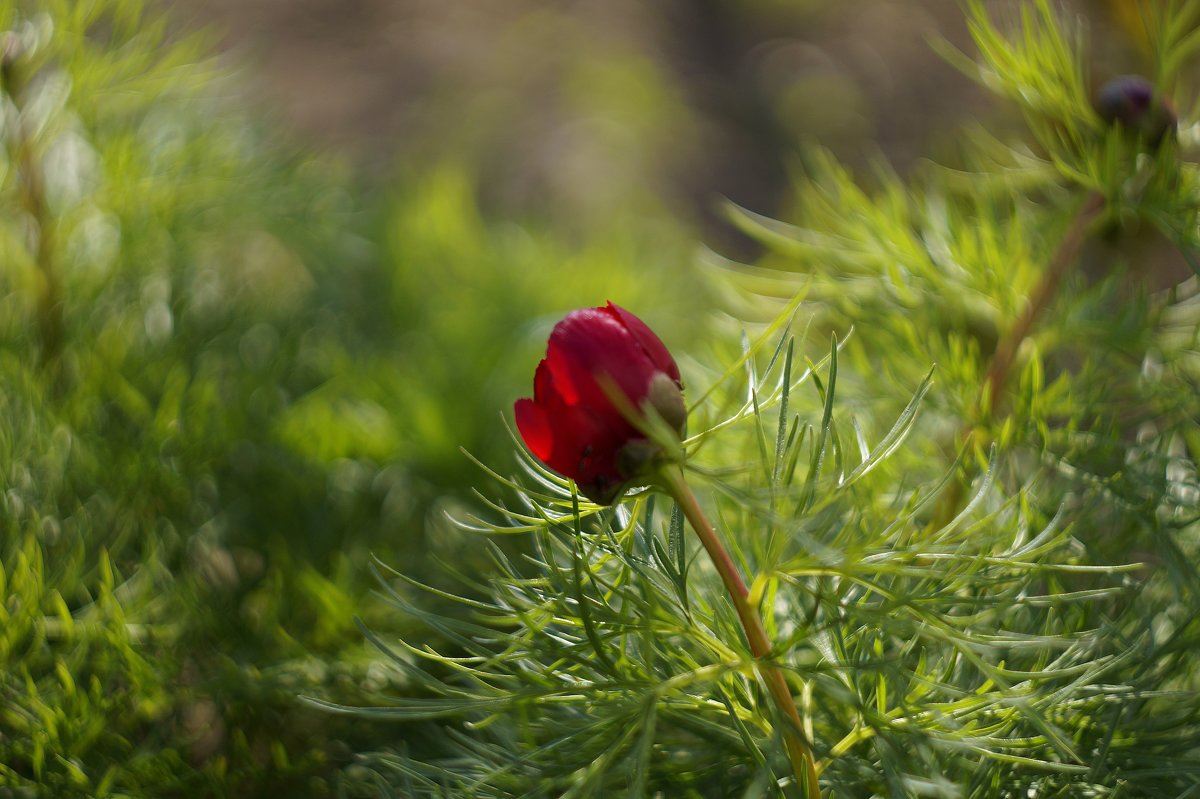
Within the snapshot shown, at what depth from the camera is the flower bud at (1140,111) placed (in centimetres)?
44

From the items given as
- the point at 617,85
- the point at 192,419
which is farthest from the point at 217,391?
the point at 617,85

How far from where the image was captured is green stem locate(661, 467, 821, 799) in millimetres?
313

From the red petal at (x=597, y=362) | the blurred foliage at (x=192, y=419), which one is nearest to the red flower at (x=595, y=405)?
the red petal at (x=597, y=362)

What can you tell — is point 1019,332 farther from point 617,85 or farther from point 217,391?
point 617,85

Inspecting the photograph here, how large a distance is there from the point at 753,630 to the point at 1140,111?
0.27m

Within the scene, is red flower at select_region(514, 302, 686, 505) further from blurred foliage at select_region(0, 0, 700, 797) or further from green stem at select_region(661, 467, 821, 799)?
blurred foliage at select_region(0, 0, 700, 797)

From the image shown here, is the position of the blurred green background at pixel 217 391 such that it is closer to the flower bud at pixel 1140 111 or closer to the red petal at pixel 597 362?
the red petal at pixel 597 362

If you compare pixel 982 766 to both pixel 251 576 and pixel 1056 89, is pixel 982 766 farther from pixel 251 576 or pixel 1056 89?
pixel 251 576

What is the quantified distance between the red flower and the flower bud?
0.81 ft

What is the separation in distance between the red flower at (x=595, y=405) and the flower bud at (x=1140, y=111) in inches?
9.7

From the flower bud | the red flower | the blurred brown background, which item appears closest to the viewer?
the red flower

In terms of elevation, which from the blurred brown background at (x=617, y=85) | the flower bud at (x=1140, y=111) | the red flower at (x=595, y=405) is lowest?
the blurred brown background at (x=617, y=85)

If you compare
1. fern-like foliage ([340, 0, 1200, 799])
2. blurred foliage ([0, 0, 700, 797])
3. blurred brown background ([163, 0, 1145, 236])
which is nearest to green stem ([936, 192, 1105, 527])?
fern-like foliage ([340, 0, 1200, 799])

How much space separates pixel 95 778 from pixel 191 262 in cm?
34
